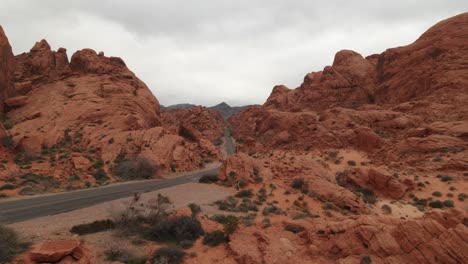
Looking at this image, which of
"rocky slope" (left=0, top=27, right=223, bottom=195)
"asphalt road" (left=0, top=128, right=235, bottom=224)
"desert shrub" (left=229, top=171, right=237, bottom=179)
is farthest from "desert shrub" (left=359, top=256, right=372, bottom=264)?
"rocky slope" (left=0, top=27, right=223, bottom=195)

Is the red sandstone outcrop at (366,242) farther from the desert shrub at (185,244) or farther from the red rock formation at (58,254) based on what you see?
the red rock formation at (58,254)

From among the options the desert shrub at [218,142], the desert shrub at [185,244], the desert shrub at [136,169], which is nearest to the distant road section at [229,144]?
the desert shrub at [218,142]

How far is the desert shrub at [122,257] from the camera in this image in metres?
11.1

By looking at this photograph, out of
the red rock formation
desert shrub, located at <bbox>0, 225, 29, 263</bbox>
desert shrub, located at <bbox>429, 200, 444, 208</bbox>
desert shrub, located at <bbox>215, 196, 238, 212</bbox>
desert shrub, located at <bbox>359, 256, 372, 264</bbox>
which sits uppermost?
desert shrub, located at <bbox>0, 225, 29, 263</bbox>

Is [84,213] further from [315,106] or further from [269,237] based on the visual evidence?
[315,106]

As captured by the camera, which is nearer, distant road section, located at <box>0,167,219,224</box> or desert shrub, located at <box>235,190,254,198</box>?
distant road section, located at <box>0,167,219,224</box>

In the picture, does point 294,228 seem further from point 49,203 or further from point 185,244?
point 49,203

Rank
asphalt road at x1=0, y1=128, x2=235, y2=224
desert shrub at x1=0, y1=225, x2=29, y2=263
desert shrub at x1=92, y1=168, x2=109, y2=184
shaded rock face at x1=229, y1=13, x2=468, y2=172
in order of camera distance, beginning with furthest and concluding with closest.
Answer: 1. shaded rock face at x1=229, y1=13, x2=468, y2=172
2. desert shrub at x1=92, y1=168, x2=109, y2=184
3. asphalt road at x1=0, y1=128, x2=235, y2=224
4. desert shrub at x1=0, y1=225, x2=29, y2=263

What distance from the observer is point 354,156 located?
37750mm

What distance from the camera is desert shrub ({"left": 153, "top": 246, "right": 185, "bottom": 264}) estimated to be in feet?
36.7

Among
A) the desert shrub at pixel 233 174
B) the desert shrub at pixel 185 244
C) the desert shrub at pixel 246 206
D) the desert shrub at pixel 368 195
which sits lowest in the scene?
the desert shrub at pixel 368 195

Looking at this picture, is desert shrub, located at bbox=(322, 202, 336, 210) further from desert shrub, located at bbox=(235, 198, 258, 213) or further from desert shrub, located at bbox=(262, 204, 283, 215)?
desert shrub, located at bbox=(235, 198, 258, 213)

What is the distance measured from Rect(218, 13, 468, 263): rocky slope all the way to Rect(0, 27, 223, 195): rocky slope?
46.4 feet

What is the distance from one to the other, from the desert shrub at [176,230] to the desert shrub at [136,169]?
842 inches
